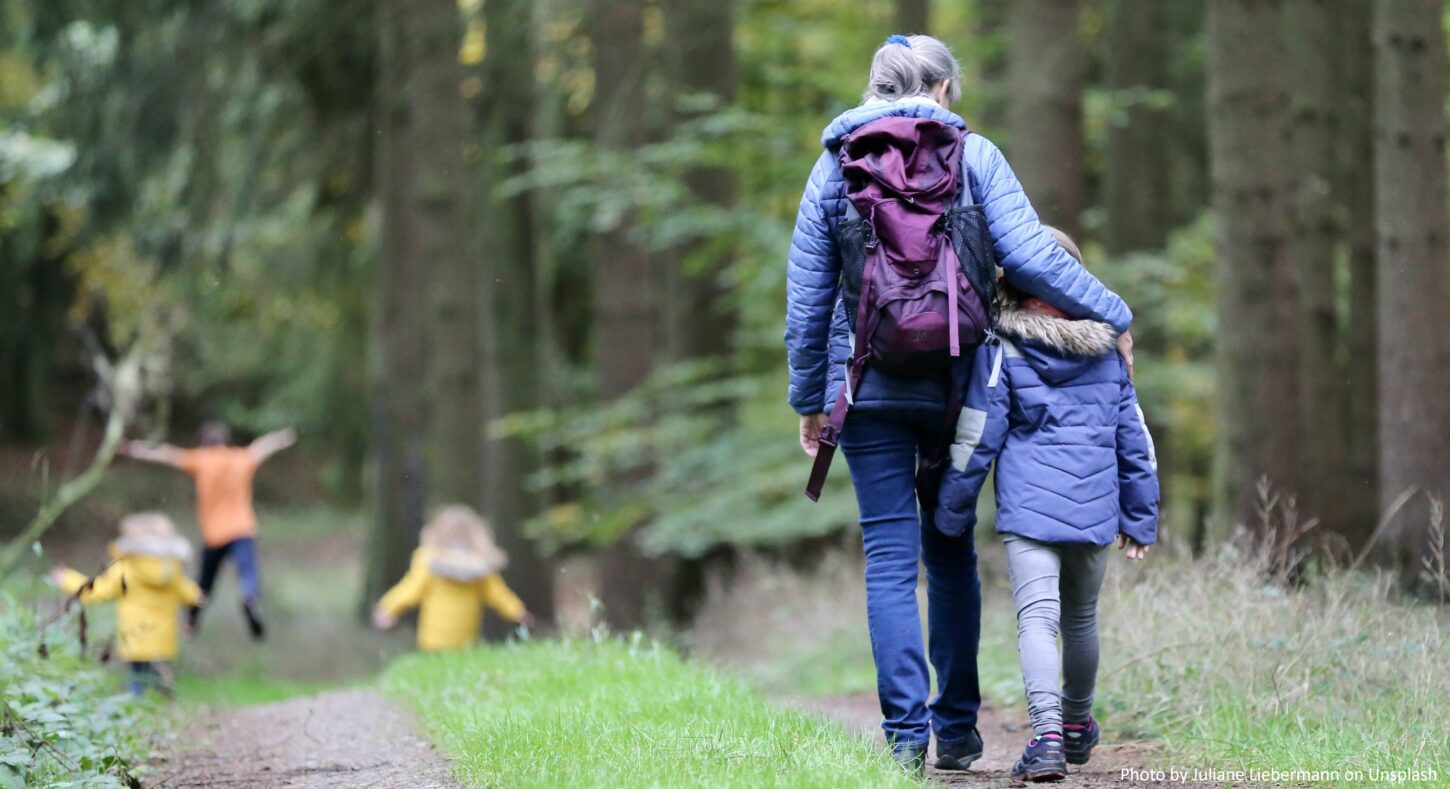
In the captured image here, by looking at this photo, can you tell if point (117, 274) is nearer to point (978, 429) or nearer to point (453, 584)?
point (453, 584)

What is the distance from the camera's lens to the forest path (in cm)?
507

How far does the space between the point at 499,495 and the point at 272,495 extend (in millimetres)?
23853

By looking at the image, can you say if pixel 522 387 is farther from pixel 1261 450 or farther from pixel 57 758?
pixel 57 758

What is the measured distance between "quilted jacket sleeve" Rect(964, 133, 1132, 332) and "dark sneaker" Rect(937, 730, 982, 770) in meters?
1.51

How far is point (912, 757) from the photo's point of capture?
189 inches

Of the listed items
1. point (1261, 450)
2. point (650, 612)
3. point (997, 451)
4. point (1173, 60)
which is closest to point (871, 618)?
point (997, 451)

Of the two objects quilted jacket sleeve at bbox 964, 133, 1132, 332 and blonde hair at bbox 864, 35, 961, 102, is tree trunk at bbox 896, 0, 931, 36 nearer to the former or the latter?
blonde hair at bbox 864, 35, 961, 102

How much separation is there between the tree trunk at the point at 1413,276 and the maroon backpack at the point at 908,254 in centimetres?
430

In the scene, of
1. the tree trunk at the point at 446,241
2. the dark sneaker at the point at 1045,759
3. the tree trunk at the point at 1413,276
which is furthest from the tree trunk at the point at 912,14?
the dark sneaker at the point at 1045,759

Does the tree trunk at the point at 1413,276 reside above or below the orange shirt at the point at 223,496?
above

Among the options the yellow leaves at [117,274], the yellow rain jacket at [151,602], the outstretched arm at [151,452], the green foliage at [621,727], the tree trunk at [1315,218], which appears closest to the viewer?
the green foliage at [621,727]

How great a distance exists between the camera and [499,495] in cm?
1869

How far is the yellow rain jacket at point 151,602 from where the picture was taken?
33.7ft

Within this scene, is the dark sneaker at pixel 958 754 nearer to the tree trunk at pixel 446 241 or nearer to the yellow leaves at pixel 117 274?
the tree trunk at pixel 446 241
